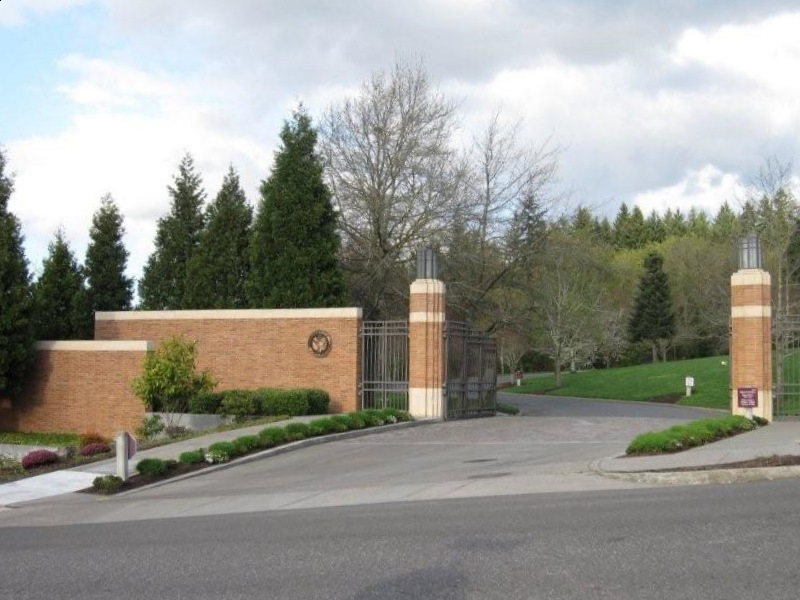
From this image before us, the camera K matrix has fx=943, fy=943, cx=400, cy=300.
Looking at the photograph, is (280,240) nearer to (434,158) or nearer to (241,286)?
(241,286)

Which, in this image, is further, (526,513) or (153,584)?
(526,513)

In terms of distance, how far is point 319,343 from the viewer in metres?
25.2

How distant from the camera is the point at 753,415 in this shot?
22.4 m

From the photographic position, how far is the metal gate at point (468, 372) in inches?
1009

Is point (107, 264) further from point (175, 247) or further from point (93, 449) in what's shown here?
point (93, 449)

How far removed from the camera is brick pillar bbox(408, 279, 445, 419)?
80.4ft

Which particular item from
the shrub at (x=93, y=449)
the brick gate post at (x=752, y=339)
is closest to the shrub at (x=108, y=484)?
the shrub at (x=93, y=449)

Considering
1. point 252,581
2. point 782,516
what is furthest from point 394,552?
point 782,516

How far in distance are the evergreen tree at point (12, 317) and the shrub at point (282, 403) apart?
758 centimetres

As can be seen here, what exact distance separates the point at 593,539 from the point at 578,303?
4750 cm

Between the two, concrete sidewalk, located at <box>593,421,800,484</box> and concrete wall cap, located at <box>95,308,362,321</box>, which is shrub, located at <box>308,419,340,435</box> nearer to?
concrete wall cap, located at <box>95,308,362,321</box>

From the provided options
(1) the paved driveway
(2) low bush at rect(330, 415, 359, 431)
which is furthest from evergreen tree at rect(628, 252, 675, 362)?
(2) low bush at rect(330, 415, 359, 431)

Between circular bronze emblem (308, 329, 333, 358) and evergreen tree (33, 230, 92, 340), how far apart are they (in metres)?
10.3

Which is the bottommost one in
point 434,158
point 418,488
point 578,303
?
point 418,488
